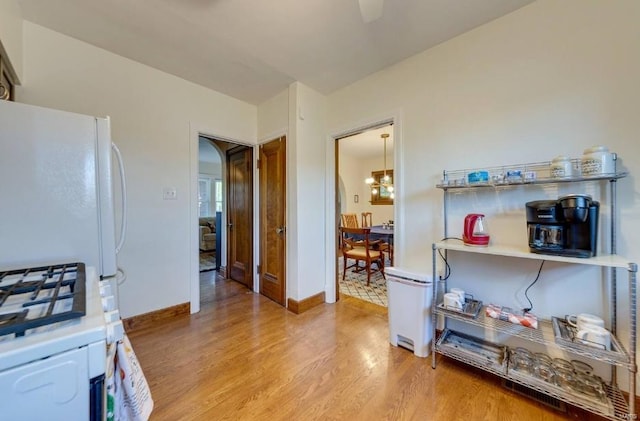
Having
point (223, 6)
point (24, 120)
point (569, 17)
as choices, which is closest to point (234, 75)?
point (223, 6)

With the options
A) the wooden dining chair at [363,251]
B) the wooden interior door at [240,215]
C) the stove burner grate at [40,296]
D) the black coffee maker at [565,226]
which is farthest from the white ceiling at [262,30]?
the wooden dining chair at [363,251]

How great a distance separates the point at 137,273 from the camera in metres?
2.41

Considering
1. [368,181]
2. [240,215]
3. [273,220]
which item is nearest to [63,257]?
[273,220]

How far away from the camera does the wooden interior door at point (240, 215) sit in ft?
11.5

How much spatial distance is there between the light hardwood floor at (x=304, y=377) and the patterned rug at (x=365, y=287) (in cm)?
63

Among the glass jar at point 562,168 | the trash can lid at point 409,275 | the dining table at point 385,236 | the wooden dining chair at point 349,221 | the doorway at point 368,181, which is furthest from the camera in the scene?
the wooden dining chair at point 349,221

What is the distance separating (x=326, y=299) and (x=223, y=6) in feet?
9.65

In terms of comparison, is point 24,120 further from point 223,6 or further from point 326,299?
point 326,299

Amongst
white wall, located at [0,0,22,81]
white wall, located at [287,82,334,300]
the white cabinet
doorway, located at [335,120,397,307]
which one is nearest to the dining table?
doorway, located at [335,120,397,307]

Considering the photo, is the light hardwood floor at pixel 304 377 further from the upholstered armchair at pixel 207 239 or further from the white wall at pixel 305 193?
the upholstered armchair at pixel 207 239

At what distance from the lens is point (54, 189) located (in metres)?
1.16

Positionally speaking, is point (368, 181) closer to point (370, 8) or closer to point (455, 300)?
point (455, 300)

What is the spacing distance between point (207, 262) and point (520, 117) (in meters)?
5.33

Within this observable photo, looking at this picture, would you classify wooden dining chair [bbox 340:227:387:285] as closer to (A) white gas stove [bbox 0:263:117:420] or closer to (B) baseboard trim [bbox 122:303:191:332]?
(B) baseboard trim [bbox 122:303:191:332]
